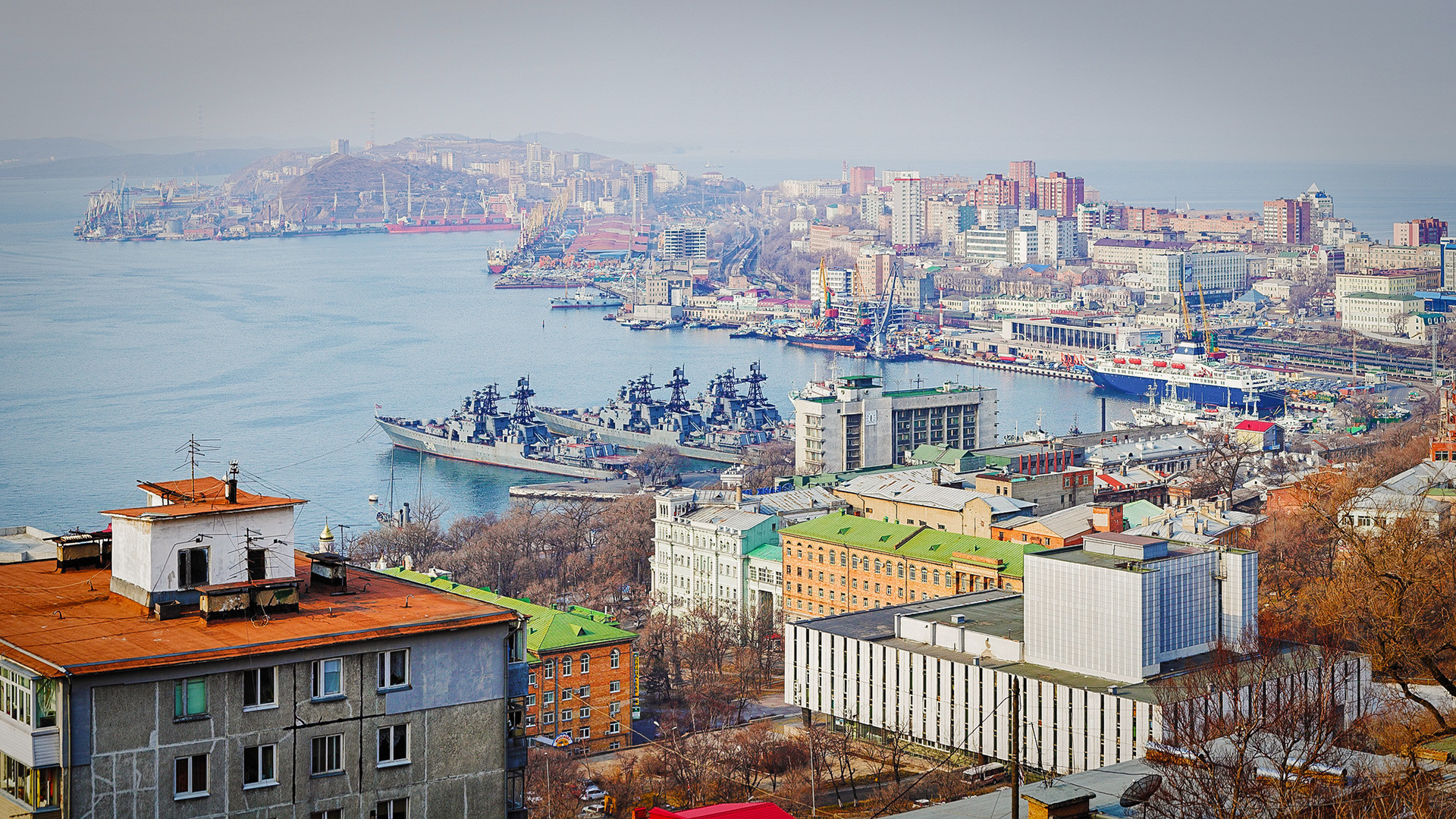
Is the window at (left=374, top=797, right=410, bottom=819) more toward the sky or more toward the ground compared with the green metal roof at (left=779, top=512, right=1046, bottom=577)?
more toward the sky

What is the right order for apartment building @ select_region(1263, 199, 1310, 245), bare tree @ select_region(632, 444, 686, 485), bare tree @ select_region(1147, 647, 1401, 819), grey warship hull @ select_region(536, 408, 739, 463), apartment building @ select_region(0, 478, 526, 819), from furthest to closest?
1. apartment building @ select_region(1263, 199, 1310, 245)
2. grey warship hull @ select_region(536, 408, 739, 463)
3. bare tree @ select_region(632, 444, 686, 485)
4. bare tree @ select_region(1147, 647, 1401, 819)
5. apartment building @ select_region(0, 478, 526, 819)

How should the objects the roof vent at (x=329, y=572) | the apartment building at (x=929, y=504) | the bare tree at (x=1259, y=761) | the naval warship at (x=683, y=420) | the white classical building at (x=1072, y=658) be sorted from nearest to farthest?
the roof vent at (x=329, y=572) → the bare tree at (x=1259, y=761) → the white classical building at (x=1072, y=658) → the apartment building at (x=929, y=504) → the naval warship at (x=683, y=420)

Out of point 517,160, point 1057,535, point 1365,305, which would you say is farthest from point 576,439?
point 517,160

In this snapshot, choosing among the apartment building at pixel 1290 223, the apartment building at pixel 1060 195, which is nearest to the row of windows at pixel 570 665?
the apartment building at pixel 1290 223

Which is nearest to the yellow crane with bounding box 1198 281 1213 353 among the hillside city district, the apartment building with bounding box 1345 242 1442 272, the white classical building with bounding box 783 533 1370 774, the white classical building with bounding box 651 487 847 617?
the hillside city district

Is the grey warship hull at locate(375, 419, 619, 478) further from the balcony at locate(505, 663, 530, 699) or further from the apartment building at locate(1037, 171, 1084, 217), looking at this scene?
the apartment building at locate(1037, 171, 1084, 217)

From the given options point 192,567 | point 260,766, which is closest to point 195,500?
point 192,567

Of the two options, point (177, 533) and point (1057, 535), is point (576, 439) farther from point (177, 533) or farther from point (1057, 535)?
point (177, 533)

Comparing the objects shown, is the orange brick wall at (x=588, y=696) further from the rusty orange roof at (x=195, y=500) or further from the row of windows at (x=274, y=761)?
the row of windows at (x=274, y=761)
